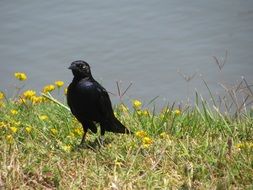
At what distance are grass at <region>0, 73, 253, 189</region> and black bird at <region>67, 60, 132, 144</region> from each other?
0.16 meters

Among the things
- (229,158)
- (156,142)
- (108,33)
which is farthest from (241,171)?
(108,33)

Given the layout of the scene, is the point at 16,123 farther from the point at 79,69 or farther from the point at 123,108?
the point at 123,108

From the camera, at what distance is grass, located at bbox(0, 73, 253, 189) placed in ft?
12.2

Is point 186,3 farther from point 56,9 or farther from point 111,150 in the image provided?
point 111,150

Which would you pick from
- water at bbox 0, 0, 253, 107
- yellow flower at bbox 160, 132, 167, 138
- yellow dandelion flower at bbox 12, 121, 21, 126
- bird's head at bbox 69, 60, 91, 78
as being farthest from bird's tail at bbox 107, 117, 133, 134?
water at bbox 0, 0, 253, 107

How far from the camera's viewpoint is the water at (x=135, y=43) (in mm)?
6855

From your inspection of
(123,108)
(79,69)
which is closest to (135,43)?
(123,108)

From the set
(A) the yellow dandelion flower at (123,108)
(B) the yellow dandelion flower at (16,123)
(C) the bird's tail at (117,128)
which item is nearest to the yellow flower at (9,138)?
(B) the yellow dandelion flower at (16,123)

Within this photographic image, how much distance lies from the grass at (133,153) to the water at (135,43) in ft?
5.67

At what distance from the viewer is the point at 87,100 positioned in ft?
14.3

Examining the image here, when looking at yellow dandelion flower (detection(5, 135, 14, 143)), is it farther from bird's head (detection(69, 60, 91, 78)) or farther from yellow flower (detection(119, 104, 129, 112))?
yellow flower (detection(119, 104, 129, 112))

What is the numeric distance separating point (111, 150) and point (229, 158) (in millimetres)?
825

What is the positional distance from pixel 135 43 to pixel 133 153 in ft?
12.1

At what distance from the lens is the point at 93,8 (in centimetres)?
904
